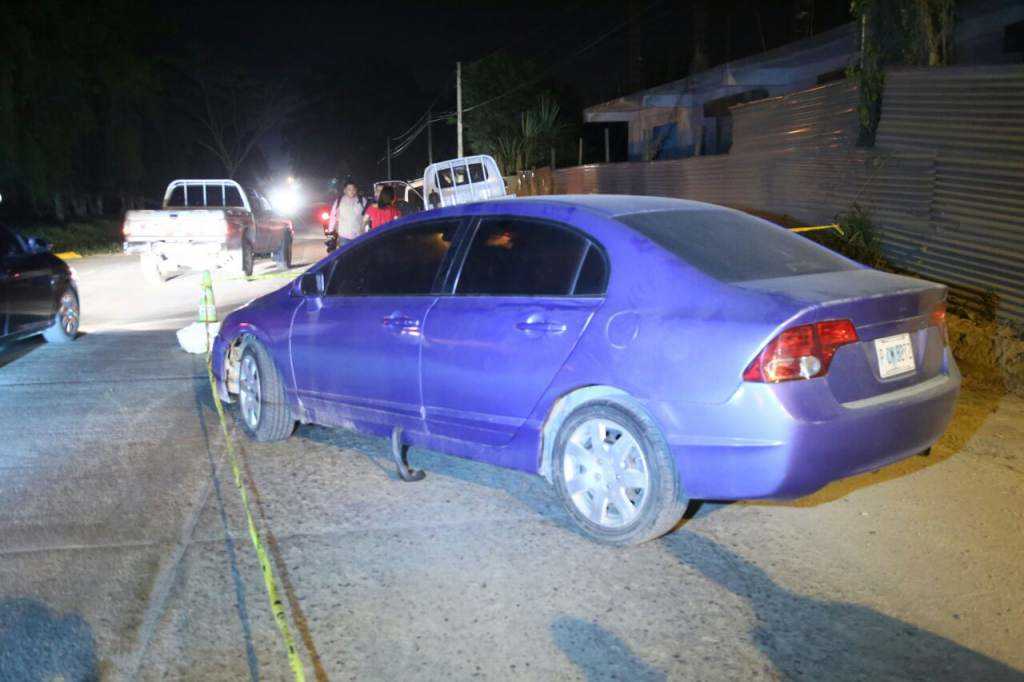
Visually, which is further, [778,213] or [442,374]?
[778,213]

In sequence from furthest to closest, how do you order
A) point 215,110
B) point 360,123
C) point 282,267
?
point 360,123 < point 215,110 < point 282,267

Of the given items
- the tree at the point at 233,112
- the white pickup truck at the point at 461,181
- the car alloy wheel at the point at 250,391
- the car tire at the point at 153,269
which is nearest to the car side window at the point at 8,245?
the car alloy wheel at the point at 250,391

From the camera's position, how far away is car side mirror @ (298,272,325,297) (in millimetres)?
6539

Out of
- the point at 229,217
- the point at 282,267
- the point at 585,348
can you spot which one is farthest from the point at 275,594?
the point at 282,267

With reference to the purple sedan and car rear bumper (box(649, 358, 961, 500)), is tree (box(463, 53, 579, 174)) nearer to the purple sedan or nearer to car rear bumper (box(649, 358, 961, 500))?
the purple sedan

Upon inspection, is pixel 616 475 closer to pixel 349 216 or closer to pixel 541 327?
pixel 541 327

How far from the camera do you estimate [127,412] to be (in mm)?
7930

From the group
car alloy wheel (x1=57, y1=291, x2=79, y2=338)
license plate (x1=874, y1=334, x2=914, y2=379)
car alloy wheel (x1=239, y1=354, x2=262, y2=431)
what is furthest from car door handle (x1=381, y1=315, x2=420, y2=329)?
car alloy wheel (x1=57, y1=291, x2=79, y2=338)

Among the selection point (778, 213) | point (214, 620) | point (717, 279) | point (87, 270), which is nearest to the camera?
point (214, 620)

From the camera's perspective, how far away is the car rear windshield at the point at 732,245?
4852mm

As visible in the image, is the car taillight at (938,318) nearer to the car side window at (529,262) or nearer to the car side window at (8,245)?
the car side window at (529,262)

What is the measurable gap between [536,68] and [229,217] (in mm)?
36918

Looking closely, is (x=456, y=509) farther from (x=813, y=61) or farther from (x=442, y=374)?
(x=813, y=61)

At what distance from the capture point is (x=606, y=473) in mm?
4863
